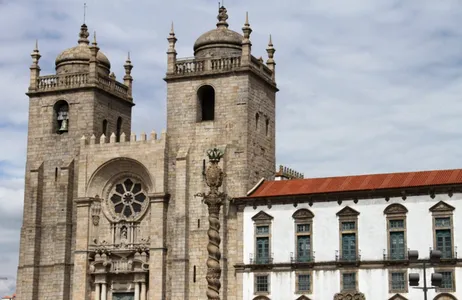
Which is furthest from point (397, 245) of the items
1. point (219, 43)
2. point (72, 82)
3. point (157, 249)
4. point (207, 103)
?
point (72, 82)

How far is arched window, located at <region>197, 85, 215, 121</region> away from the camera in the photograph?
65.0m

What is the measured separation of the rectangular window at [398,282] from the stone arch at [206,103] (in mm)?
17307

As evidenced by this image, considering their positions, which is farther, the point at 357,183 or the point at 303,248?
the point at 357,183

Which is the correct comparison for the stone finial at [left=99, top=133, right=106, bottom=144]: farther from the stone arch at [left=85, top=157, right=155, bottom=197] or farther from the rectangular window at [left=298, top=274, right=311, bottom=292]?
the rectangular window at [left=298, top=274, right=311, bottom=292]

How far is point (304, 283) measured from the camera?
58.1 meters

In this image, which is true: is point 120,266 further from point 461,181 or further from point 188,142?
point 461,181

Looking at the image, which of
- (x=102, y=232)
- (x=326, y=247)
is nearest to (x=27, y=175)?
(x=102, y=232)

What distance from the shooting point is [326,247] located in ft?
190

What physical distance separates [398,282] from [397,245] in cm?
218

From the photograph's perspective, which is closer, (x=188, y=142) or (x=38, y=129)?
(x=188, y=142)

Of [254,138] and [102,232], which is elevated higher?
[254,138]

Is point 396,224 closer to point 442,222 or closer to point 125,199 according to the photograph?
point 442,222

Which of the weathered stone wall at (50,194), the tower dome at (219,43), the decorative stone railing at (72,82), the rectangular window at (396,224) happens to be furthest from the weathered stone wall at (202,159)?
the rectangular window at (396,224)

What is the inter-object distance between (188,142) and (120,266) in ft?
30.9
